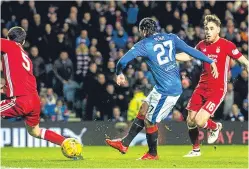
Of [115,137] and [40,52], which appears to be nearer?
[115,137]

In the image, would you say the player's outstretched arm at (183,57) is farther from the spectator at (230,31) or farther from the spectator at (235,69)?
the spectator at (230,31)

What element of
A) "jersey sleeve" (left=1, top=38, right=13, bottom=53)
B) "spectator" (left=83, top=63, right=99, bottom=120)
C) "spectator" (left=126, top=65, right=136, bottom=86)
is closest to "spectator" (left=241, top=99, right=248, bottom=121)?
"spectator" (left=126, top=65, right=136, bottom=86)

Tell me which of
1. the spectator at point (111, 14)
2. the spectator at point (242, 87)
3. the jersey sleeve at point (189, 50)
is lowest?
the spectator at point (242, 87)

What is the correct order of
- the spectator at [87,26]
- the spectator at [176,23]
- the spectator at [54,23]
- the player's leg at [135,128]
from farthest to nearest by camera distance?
the spectator at [176,23] < the spectator at [87,26] < the spectator at [54,23] < the player's leg at [135,128]

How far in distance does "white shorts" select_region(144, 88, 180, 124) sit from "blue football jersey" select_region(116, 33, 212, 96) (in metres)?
0.08

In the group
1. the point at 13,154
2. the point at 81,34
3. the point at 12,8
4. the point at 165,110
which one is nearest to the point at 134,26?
the point at 81,34

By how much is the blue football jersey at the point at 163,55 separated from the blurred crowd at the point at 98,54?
21.4ft

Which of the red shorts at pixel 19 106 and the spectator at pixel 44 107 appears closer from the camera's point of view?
the red shorts at pixel 19 106

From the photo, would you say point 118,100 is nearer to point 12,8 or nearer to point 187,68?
point 187,68

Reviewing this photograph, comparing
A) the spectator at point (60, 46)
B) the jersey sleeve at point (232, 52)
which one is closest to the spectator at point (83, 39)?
the spectator at point (60, 46)

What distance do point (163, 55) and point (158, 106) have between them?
33.3 inches

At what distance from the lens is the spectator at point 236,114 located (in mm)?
20938

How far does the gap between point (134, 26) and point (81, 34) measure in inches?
69.8

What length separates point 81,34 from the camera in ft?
72.2
